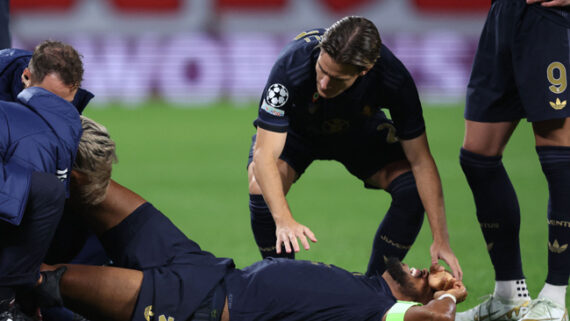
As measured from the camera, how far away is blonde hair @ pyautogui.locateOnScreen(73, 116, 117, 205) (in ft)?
11.0

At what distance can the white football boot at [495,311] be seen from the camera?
12.8 ft

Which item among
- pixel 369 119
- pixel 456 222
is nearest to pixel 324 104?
pixel 369 119

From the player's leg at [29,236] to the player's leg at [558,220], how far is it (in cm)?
206

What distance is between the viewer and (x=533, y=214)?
21.8ft

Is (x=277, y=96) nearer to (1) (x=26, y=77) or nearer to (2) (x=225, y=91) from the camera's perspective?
(1) (x=26, y=77)

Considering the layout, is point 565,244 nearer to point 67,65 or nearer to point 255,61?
point 67,65

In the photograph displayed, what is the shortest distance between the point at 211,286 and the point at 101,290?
424 millimetres

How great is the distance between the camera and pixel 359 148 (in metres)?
4.21

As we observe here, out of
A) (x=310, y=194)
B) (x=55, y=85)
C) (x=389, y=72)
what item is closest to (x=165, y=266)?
(x=55, y=85)

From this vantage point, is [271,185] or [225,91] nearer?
[271,185]

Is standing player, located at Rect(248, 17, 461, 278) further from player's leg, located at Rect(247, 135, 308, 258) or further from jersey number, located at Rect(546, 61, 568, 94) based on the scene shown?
jersey number, located at Rect(546, 61, 568, 94)

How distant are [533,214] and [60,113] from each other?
4.58 m

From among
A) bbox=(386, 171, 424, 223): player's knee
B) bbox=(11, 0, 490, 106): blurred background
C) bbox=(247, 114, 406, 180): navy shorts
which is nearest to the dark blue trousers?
bbox=(247, 114, 406, 180): navy shorts

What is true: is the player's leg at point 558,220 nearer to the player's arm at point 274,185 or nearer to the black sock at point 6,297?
the player's arm at point 274,185
